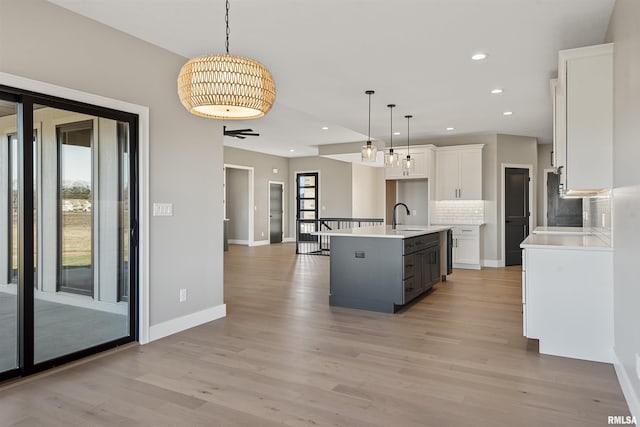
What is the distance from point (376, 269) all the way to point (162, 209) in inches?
93.5

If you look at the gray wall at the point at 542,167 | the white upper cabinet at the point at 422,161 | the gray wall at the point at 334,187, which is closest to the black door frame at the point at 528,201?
the gray wall at the point at 542,167

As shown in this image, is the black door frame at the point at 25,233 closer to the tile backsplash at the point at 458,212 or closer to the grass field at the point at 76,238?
the grass field at the point at 76,238

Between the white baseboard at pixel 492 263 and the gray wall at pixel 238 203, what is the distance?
6.91 metres

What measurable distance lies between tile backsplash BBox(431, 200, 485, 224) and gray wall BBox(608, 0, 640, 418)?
5.30 m

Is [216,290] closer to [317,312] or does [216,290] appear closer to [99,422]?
[317,312]

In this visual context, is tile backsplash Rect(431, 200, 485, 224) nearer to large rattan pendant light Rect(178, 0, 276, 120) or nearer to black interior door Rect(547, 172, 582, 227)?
black interior door Rect(547, 172, 582, 227)

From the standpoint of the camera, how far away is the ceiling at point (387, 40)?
10.2 feet

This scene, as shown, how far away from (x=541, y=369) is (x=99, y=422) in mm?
2899

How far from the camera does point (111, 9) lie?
10.1 feet

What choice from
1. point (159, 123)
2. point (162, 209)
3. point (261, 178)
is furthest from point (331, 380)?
point (261, 178)

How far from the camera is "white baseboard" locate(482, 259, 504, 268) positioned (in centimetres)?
829

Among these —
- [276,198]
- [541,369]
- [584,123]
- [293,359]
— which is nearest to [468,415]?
[541,369]

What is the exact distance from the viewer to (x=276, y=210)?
530 inches

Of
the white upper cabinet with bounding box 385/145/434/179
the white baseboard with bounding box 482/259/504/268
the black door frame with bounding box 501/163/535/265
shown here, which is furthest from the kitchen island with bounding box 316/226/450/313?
the black door frame with bounding box 501/163/535/265
